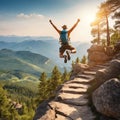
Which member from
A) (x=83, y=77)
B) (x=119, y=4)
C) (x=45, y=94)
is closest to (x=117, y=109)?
(x=83, y=77)

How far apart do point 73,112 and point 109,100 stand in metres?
4.02

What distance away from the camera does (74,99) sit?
21500mm

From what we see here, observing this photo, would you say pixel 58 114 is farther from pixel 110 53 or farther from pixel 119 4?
pixel 119 4

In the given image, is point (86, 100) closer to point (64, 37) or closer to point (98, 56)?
point (64, 37)

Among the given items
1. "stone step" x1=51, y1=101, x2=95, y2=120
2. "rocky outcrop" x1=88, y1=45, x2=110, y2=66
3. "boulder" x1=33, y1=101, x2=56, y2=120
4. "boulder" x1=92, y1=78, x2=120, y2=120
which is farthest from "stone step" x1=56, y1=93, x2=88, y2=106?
"rocky outcrop" x1=88, y1=45, x2=110, y2=66

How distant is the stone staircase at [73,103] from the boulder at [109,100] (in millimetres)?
1399

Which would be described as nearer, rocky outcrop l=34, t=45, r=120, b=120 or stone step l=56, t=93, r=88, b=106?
rocky outcrop l=34, t=45, r=120, b=120

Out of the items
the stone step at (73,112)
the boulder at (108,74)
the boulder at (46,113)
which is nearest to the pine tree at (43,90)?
the stone step at (73,112)

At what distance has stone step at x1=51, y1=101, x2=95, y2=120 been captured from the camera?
57.8ft

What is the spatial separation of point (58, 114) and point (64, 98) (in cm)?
310

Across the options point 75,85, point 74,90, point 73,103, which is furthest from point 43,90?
point 73,103

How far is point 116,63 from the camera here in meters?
21.3

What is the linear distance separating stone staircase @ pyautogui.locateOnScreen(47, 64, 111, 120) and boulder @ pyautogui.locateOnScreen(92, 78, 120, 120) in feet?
4.59

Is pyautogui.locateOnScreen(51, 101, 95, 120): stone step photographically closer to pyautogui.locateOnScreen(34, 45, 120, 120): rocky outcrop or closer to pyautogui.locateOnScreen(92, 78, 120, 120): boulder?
pyautogui.locateOnScreen(34, 45, 120, 120): rocky outcrop
